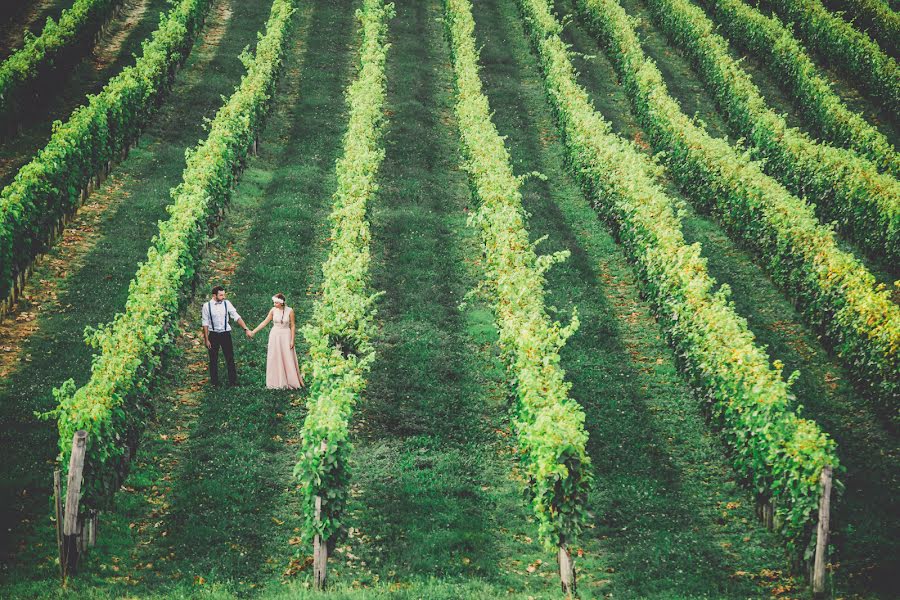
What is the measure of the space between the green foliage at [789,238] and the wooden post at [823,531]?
238 inches

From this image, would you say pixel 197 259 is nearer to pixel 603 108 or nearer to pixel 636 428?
pixel 636 428

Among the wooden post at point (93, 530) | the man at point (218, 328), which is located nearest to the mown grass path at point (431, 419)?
the man at point (218, 328)

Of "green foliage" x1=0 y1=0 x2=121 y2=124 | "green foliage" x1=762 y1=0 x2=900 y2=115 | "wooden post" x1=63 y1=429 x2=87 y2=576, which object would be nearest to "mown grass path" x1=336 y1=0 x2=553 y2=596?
"wooden post" x1=63 y1=429 x2=87 y2=576

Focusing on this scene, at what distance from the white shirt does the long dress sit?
756mm

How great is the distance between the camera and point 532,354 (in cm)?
1598

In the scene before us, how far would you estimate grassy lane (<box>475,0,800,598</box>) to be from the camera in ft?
45.1

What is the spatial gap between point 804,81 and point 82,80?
96.1ft

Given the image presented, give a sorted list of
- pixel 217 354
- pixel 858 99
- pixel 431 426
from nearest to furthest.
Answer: pixel 431 426 < pixel 217 354 < pixel 858 99

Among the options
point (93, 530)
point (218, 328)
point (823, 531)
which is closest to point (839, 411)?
point (823, 531)

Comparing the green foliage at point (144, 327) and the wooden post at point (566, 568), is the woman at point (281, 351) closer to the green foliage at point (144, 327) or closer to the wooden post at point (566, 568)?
the green foliage at point (144, 327)

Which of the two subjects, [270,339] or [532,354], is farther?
[270,339]

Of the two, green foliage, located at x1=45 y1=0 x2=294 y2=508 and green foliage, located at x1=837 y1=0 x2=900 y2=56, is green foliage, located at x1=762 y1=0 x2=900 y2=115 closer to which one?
green foliage, located at x1=837 y1=0 x2=900 y2=56

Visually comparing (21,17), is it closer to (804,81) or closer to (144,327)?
(144,327)

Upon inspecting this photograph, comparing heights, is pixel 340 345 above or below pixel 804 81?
below
